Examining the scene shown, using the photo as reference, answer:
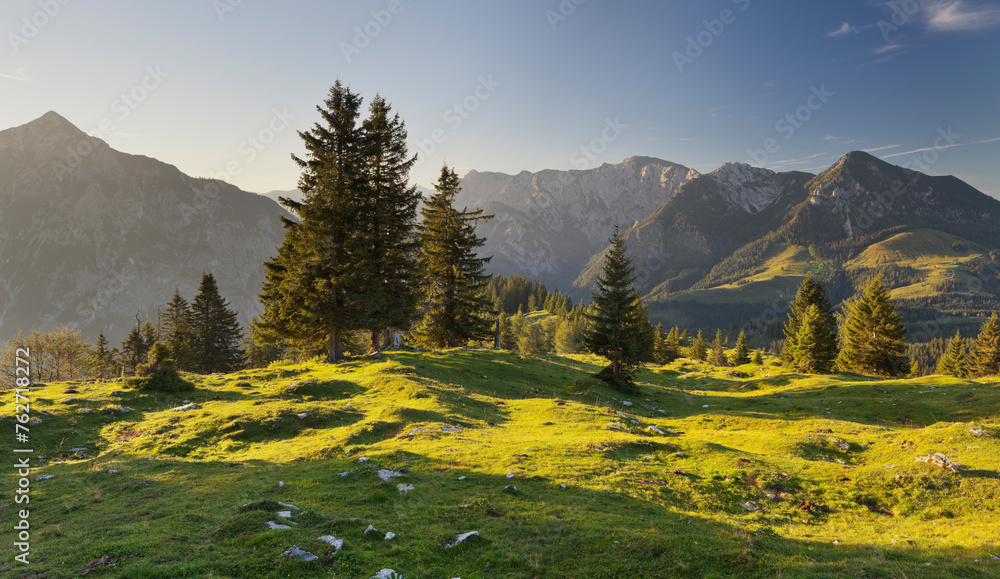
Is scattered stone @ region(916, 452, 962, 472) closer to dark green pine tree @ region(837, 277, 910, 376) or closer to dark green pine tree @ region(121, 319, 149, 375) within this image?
dark green pine tree @ region(837, 277, 910, 376)

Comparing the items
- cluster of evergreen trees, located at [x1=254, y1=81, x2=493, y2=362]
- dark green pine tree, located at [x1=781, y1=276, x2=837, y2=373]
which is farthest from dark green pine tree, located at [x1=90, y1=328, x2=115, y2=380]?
dark green pine tree, located at [x1=781, y1=276, x2=837, y2=373]

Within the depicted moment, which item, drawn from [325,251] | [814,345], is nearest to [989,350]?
[814,345]

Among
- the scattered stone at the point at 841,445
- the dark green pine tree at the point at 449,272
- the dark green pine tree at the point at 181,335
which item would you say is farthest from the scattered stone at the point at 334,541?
the dark green pine tree at the point at 181,335

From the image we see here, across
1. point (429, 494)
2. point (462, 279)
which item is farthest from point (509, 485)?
point (462, 279)

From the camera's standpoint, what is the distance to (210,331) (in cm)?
6344

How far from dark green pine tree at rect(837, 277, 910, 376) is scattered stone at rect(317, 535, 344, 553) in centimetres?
7395

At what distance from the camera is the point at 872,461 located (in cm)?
1633

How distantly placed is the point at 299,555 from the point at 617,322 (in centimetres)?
3379

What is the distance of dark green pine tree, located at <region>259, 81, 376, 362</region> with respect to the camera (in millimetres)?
32844

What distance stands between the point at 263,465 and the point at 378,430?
16.4ft

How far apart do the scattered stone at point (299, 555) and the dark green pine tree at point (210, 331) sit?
218ft

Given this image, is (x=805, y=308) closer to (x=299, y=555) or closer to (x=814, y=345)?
(x=814, y=345)

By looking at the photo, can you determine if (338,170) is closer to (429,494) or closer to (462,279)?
(462,279)

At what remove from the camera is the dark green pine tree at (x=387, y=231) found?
115 ft
